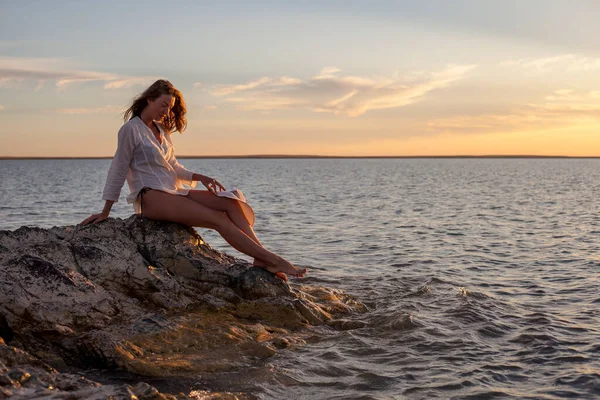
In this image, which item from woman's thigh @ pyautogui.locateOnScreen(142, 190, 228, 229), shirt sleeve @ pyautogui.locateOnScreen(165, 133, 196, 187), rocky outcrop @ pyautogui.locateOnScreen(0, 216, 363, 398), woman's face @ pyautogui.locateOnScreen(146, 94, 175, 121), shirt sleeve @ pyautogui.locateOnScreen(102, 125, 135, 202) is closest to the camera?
rocky outcrop @ pyautogui.locateOnScreen(0, 216, 363, 398)

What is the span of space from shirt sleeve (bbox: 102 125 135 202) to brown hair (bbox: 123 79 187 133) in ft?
1.35

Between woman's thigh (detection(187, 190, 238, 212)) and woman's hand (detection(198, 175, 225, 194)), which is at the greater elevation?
woman's hand (detection(198, 175, 225, 194))

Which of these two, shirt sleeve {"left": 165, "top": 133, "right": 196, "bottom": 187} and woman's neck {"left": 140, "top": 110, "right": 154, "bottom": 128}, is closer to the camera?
woman's neck {"left": 140, "top": 110, "right": 154, "bottom": 128}

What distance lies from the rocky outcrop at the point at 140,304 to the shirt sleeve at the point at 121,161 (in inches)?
20.0

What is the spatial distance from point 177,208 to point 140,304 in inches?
52.0

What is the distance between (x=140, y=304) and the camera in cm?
667

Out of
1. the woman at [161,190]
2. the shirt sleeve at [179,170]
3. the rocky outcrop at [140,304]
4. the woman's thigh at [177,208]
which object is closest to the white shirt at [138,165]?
the woman at [161,190]

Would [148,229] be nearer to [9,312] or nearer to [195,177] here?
[195,177]

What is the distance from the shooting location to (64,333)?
579cm

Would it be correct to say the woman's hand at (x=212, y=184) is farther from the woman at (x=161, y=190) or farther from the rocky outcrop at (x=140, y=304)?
the rocky outcrop at (x=140, y=304)

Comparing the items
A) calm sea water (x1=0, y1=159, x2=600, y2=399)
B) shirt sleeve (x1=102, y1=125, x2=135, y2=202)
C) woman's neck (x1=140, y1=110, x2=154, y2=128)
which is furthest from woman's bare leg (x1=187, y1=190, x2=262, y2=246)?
calm sea water (x1=0, y1=159, x2=600, y2=399)

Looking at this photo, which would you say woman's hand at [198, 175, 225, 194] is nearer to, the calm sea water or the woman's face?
the woman's face

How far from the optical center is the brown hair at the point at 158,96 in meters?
7.48

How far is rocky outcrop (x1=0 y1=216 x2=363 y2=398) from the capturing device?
5699 mm
